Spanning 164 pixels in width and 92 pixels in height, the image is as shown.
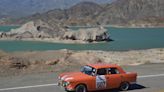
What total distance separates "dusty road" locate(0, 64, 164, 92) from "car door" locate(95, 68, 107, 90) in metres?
0.93

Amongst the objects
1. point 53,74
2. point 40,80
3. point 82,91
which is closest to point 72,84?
point 82,91

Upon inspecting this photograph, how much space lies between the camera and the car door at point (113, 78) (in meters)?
17.1

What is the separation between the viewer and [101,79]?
16.8 metres

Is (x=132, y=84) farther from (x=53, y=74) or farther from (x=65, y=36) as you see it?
(x=65, y=36)

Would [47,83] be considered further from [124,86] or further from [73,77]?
[124,86]

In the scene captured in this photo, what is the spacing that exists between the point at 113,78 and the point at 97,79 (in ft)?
2.76

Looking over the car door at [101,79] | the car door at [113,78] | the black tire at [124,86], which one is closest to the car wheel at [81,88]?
the car door at [101,79]

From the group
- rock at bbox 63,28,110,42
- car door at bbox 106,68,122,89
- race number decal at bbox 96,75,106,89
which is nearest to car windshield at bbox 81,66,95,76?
race number decal at bbox 96,75,106,89

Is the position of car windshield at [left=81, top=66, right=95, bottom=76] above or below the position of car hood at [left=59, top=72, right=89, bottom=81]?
above

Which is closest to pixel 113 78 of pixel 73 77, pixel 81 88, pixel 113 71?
pixel 113 71

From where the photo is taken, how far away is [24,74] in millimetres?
22250

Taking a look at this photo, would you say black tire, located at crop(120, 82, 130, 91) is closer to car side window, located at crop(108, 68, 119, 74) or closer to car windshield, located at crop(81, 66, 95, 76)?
car side window, located at crop(108, 68, 119, 74)

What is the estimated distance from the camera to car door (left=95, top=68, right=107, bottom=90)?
16781mm

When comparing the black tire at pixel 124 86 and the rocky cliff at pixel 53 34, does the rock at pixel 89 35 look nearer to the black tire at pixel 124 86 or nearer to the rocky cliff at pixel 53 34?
the rocky cliff at pixel 53 34
